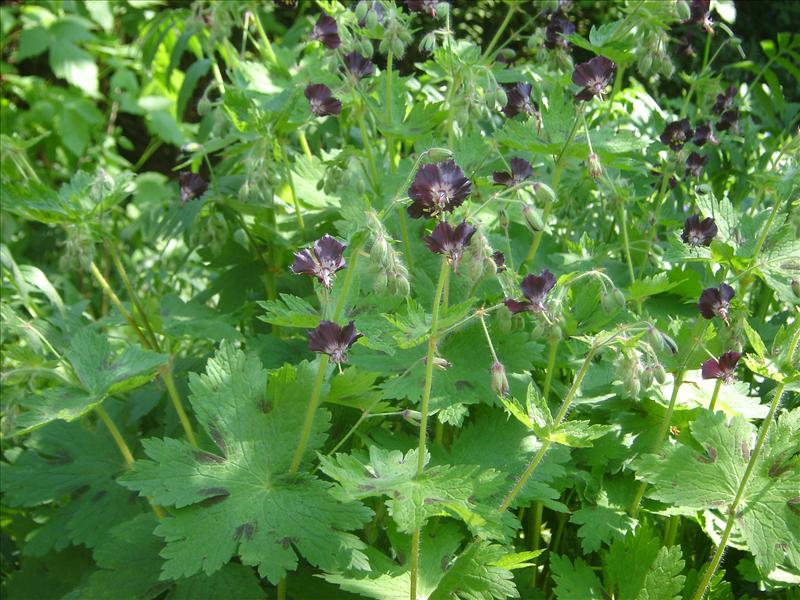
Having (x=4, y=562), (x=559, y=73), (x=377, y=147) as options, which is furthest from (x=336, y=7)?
(x=4, y=562)

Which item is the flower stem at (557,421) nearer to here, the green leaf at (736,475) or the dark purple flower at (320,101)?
the green leaf at (736,475)

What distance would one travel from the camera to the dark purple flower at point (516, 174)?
5.82 feet

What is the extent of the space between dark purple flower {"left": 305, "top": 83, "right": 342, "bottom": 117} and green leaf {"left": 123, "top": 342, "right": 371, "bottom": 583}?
1.79 feet

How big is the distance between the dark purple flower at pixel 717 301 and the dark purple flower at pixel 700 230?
16 cm

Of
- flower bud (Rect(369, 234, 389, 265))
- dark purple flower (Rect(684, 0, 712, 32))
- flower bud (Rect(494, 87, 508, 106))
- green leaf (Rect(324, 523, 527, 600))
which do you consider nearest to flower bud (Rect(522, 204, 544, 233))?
flower bud (Rect(369, 234, 389, 265))

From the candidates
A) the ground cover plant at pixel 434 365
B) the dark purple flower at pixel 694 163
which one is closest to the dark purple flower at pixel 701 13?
the ground cover plant at pixel 434 365

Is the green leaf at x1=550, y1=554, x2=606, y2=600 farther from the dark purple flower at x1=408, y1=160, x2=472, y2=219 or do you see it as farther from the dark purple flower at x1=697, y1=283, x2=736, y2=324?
the dark purple flower at x1=408, y1=160, x2=472, y2=219

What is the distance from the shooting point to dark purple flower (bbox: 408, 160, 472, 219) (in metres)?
1.33

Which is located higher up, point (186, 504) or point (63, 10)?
point (186, 504)

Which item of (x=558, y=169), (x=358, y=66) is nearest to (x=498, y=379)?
(x=558, y=169)

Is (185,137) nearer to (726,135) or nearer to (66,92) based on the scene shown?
(66,92)

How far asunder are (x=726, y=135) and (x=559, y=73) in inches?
23.3

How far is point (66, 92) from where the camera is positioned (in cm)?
466

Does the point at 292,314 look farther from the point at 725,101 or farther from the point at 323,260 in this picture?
the point at 725,101
